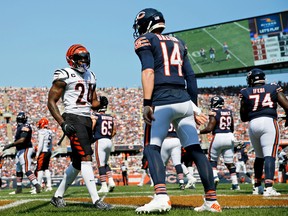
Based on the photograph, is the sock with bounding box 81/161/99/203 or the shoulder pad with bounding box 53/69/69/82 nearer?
the sock with bounding box 81/161/99/203

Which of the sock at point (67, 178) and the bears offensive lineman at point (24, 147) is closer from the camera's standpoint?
the sock at point (67, 178)

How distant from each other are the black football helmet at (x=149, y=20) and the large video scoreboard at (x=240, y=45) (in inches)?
1514

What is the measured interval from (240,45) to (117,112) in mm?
12842

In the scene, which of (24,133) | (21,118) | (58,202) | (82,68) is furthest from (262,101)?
(21,118)

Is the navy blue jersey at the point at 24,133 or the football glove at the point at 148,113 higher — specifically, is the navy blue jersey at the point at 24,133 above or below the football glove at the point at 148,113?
above

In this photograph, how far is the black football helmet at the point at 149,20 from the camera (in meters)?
5.22

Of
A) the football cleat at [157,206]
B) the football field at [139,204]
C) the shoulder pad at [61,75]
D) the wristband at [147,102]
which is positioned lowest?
the football field at [139,204]

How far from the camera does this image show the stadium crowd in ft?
114

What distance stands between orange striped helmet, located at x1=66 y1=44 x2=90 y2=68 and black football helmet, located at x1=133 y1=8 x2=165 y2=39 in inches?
45.5

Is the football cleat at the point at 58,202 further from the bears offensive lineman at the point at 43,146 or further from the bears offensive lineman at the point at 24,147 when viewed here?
the bears offensive lineman at the point at 43,146

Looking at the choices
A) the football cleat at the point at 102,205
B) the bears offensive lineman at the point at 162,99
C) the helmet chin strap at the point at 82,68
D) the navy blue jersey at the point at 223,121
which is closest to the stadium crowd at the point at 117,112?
the navy blue jersey at the point at 223,121

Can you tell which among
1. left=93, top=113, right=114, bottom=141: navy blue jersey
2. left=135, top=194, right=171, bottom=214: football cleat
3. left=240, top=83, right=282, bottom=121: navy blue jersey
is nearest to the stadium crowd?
left=93, top=113, right=114, bottom=141: navy blue jersey

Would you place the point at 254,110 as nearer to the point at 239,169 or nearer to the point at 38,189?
the point at 38,189

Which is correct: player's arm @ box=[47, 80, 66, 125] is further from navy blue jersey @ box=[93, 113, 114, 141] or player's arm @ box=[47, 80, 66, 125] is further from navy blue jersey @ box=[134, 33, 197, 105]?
navy blue jersey @ box=[93, 113, 114, 141]
